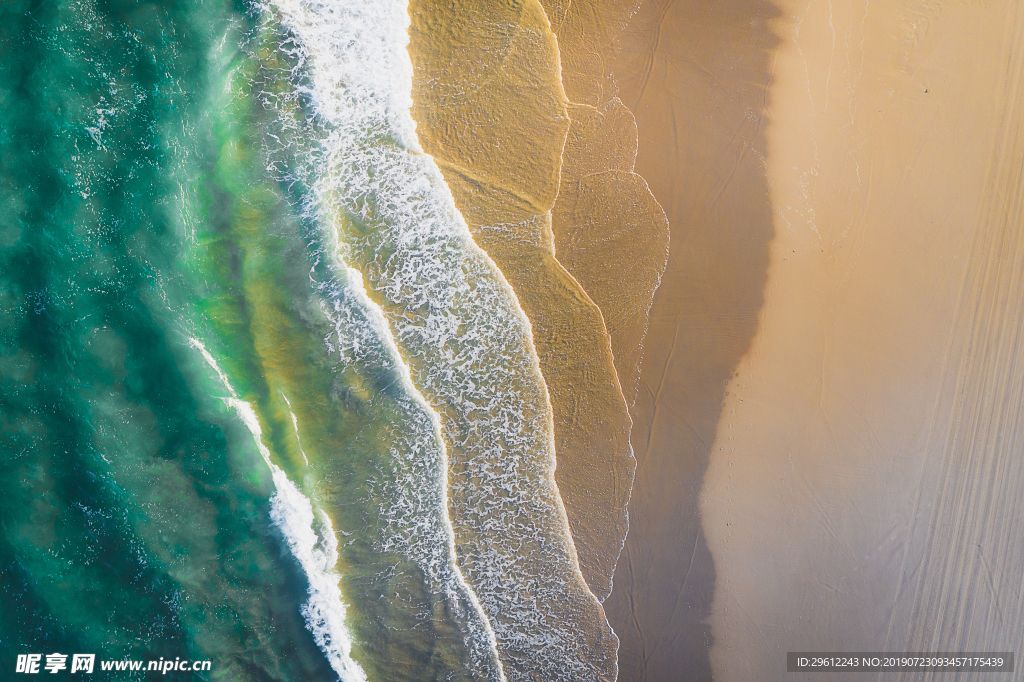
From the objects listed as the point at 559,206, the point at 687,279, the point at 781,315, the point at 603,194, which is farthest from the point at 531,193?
the point at 781,315

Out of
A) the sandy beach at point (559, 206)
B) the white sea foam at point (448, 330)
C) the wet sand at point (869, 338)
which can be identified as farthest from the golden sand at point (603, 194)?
the wet sand at point (869, 338)

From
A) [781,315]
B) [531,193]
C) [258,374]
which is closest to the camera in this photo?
[531,193]

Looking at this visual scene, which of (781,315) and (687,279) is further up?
(687,279)

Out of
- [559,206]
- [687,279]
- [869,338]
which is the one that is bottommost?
[869,338]

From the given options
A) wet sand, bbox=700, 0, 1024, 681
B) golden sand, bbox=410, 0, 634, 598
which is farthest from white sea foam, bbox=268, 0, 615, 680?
wet sand, bbox=700, 0, 1024, 681

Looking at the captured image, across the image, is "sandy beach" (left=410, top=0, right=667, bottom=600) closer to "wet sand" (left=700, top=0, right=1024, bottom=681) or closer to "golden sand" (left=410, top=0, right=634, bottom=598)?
"golden sand" (left=410, top=0, right=634, bottom=598)

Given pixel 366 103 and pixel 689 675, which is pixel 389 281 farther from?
pixel 689 675

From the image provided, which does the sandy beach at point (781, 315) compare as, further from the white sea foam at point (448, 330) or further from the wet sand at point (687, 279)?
the white sea foam at point (448, 330)

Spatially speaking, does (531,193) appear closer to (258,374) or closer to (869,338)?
(258,374)
